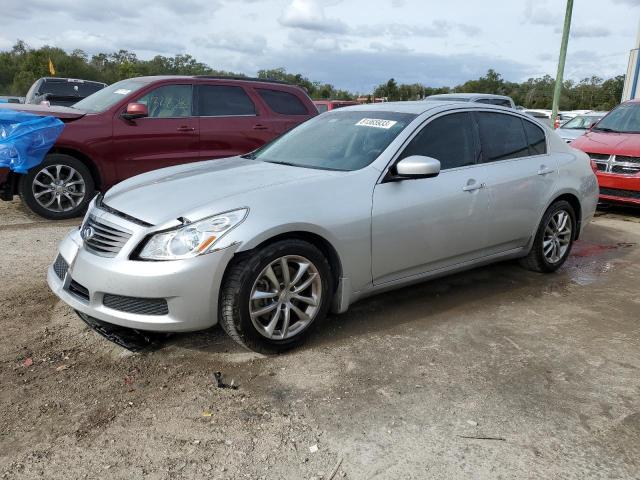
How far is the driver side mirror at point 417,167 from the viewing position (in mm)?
3709

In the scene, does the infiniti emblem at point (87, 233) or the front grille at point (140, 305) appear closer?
the front grille at point (140, 305)

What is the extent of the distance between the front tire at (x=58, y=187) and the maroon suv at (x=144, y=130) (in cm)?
1

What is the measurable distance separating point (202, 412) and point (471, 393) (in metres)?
1.44

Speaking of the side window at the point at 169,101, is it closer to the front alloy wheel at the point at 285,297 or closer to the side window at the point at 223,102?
the side window at the point at 223,102

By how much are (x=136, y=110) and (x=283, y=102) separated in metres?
2.29

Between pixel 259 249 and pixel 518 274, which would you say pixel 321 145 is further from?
pixel 518 274

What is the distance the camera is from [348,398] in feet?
9.79

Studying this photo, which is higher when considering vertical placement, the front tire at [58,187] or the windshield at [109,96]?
the windshield at [109,96]

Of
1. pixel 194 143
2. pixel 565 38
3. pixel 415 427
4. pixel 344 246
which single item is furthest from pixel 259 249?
pixel 565 38

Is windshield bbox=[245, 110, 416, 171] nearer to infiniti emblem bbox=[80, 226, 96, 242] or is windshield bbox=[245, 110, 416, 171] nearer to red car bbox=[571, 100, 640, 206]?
infiniti emblem bbox=[80, 226, 96, 242]

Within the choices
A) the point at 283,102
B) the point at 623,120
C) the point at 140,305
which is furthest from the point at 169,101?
the point at 623,120

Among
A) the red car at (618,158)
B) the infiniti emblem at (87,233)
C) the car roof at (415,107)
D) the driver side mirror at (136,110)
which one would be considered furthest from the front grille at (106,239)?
the red car at (618,158)

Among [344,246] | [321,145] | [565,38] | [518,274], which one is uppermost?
[565,38]

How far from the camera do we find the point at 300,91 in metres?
8.45
